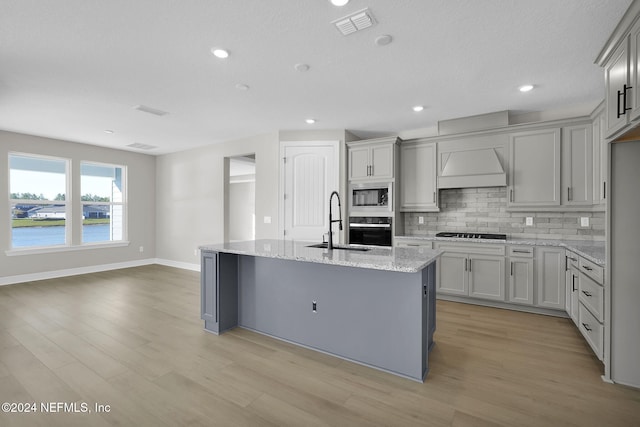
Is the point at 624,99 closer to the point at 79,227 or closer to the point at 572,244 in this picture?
the point at 572,244

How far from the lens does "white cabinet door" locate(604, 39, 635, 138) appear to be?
1928 mm

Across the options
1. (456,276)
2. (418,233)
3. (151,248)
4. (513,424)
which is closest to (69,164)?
(151,248)

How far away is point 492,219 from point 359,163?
211cm

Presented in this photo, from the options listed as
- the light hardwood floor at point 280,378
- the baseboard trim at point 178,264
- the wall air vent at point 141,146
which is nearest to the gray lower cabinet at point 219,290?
the light hardwood floor at point 280,378

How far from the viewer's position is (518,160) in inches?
155

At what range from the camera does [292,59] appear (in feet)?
8.89

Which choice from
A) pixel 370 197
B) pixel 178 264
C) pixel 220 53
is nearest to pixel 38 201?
pixel 178 264

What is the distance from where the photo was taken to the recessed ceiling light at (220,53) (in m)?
2.53

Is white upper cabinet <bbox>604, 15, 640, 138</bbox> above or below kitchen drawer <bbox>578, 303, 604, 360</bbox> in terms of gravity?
above

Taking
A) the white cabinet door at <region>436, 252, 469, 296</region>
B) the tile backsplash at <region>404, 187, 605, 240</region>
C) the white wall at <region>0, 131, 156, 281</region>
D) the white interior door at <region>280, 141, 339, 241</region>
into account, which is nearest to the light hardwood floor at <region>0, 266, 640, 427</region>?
the white cabinet door at <region>436, 252, 469, 296</region>

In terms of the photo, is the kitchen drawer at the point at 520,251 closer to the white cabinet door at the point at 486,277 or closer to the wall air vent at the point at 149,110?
the white cabinet door at the point at 486,277

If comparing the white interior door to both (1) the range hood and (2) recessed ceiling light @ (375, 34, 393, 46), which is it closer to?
(1) the range hood

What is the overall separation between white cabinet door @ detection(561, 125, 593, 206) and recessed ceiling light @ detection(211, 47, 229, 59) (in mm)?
3940

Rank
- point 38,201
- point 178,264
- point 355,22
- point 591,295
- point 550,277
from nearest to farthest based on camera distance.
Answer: point 355,22 → point 591,295 → point 550,277 → point 38,201 → point 178,264
